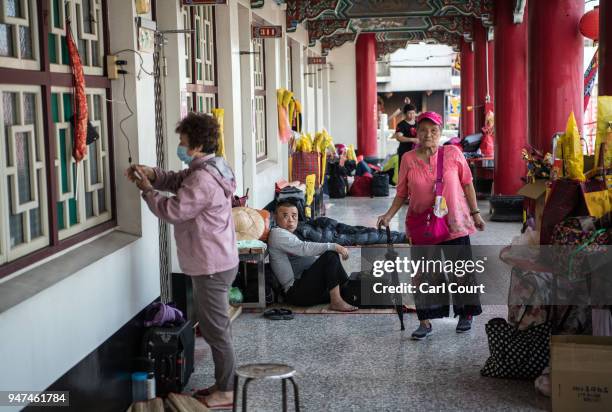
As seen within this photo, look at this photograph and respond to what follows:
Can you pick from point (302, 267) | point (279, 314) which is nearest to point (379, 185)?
point (302, 267)

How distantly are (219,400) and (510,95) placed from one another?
327 inches

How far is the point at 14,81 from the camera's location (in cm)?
356

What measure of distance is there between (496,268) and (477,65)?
900 cm

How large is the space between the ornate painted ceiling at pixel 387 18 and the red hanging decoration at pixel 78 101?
17.0 feet

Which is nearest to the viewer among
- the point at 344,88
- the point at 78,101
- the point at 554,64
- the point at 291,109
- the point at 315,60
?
the point at 78,101

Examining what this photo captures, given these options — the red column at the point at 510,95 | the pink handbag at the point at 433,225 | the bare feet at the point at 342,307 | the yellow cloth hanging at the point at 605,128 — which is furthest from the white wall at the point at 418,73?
the yellow cloth hanging at the point at 605,128

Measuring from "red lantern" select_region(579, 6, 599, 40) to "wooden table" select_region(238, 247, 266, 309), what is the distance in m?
3.91

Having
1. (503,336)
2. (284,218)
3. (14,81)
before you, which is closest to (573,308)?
(503,336)

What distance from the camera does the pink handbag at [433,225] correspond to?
5.41m

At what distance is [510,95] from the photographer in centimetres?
1164

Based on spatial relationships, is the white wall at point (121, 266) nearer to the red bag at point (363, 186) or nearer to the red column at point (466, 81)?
the red bag at point (363, 186)

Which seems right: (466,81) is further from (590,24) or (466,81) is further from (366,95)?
(590,24)

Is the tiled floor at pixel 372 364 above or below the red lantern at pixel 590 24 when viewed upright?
below

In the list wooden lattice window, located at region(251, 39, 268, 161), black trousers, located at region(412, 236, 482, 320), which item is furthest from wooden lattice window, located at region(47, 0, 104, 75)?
wooden lattice window, located at region(251, 39, 268, 161)
